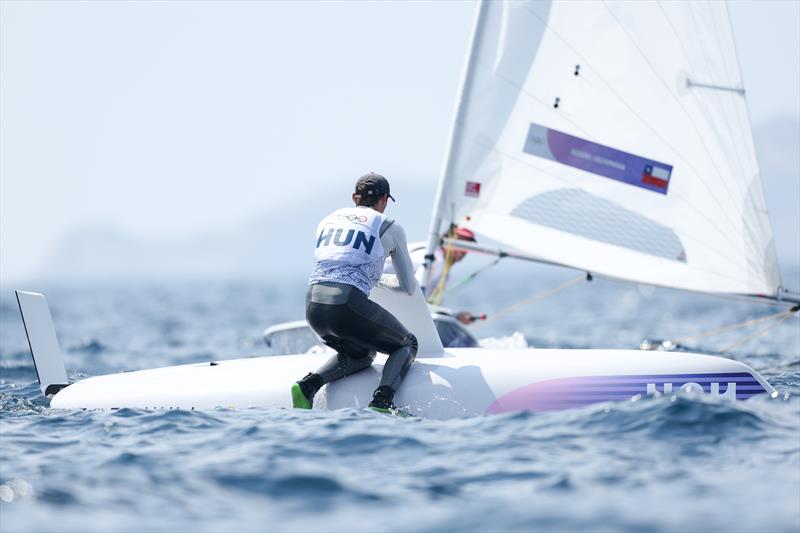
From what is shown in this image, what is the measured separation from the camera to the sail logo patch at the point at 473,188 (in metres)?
9.06

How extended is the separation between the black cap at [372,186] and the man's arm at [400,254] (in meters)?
0.22

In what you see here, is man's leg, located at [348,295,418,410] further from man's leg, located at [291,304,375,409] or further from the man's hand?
the man's hand

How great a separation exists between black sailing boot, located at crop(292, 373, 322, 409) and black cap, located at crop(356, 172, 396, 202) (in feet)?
3.93

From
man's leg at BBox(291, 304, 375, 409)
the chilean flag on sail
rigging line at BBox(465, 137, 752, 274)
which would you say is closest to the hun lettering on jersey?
man's leg at BBox(291, 304, 375, 409)

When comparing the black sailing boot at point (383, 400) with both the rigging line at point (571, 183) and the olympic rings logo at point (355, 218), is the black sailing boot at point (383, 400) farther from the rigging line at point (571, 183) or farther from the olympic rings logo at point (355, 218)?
the rigging line at point (571, 183)

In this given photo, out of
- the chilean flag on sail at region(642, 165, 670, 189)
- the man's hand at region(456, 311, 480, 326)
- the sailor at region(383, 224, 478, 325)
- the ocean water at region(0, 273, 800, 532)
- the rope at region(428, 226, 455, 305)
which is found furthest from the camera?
the man's hand at region(456, 311, 480, 326)

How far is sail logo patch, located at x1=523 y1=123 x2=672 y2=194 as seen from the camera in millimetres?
8758

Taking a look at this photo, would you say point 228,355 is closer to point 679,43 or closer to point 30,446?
point 679,43

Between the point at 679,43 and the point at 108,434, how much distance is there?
18.8 ft

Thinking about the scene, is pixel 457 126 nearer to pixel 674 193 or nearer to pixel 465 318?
pixel 674 193

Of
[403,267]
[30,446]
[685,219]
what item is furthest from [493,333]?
[30,446]

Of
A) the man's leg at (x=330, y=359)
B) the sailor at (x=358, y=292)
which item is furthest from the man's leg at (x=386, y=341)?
the man's leg at (x=330, y=359)

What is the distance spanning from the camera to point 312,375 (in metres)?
6.40

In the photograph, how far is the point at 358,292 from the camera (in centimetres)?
619
